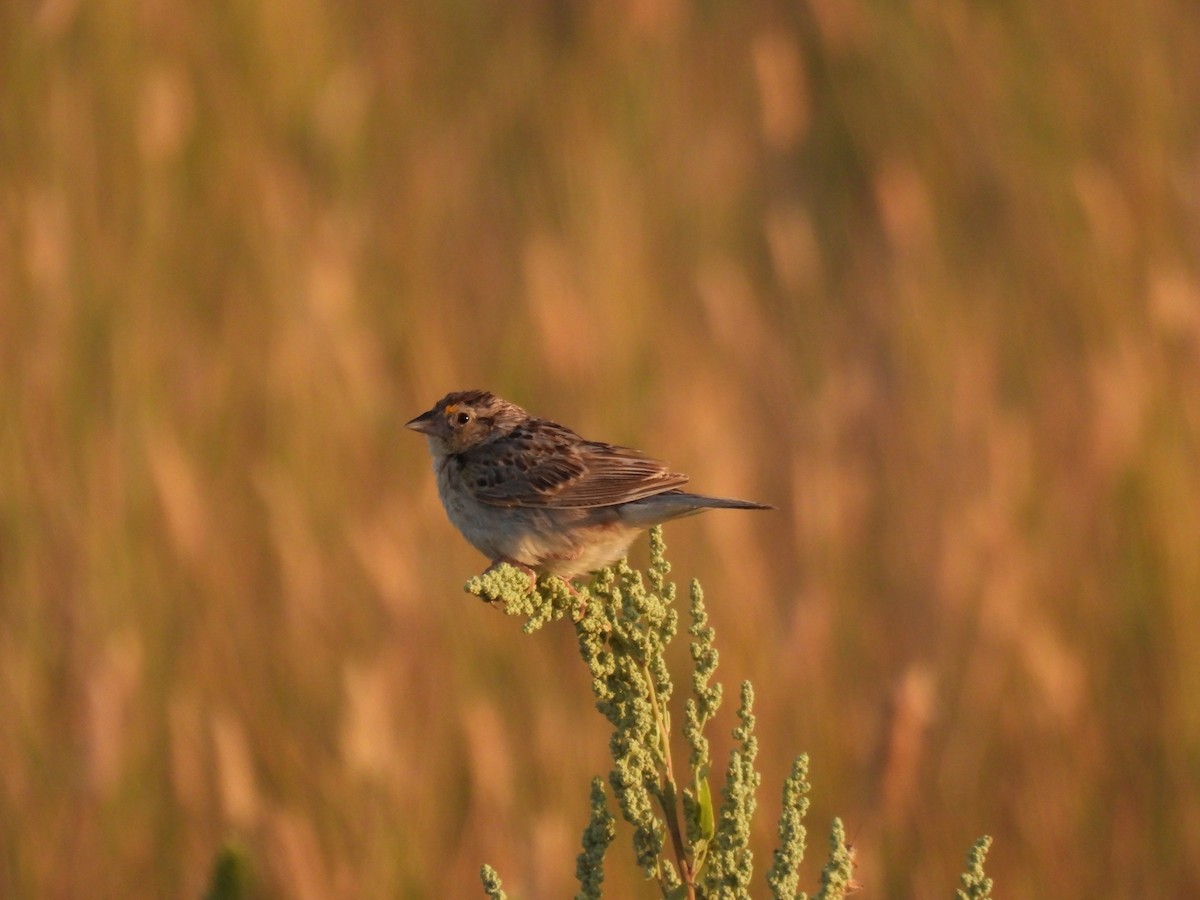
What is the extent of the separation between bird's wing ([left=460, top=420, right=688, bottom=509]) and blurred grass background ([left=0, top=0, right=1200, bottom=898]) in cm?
69

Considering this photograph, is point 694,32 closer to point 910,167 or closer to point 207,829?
point 910,167

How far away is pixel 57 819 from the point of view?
398 centimetres

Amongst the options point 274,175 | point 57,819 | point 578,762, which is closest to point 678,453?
point 578,762

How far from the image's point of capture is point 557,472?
359cm

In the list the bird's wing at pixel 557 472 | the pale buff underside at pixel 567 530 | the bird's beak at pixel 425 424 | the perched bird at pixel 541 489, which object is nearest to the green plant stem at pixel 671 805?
the perched bird at pixel 541 489

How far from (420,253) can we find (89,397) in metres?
1.42

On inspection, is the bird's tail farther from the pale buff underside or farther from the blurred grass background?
the blurred grass background

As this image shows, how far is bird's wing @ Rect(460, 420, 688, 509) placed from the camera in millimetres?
3369

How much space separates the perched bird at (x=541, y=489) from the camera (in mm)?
3299

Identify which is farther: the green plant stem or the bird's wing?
the bird's wing

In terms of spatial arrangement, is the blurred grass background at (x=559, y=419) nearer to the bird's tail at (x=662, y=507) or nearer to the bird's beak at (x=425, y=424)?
the bird's beak at (x=425, y=424)

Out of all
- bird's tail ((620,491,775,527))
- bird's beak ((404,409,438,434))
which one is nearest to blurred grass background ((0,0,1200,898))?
bird's beak ((404,409,438,434))

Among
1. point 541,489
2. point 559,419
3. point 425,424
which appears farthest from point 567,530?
point 559,419

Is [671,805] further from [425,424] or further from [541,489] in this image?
[425,424]
